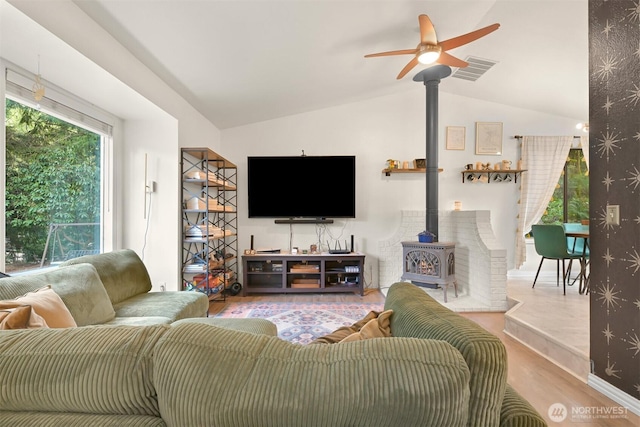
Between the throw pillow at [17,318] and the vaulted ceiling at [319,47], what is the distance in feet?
5.96

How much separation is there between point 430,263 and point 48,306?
3412 mm

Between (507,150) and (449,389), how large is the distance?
15.9 ft

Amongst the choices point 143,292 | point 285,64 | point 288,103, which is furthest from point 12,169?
point 288,103

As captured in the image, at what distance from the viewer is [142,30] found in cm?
205

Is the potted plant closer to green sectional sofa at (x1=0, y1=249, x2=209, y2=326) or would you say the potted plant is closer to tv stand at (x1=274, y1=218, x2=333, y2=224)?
tv stand at (x1=274, y1=218, x2=333, y2=224)

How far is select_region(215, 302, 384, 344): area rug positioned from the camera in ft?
8.76

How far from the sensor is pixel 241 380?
23.2 inches

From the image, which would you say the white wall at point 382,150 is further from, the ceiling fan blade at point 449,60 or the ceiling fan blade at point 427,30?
the ceiling fan blade at point 427,30

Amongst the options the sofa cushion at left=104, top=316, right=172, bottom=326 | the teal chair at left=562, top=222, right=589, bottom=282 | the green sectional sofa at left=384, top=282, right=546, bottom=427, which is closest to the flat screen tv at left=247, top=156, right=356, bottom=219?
the sofa cushion at left=104, top=316, right=172, bottom=326

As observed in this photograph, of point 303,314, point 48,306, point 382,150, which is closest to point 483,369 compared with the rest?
point 48,306

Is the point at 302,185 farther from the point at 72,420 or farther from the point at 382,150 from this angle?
the point at 72,420

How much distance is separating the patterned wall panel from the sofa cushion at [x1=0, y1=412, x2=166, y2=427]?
7.81 feet

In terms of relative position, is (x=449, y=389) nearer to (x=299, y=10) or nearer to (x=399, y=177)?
(x=299, y=10)

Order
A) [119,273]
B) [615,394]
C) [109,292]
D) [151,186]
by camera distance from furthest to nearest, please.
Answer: [151,186] → [119,273] → [109,292] → [615,394]
